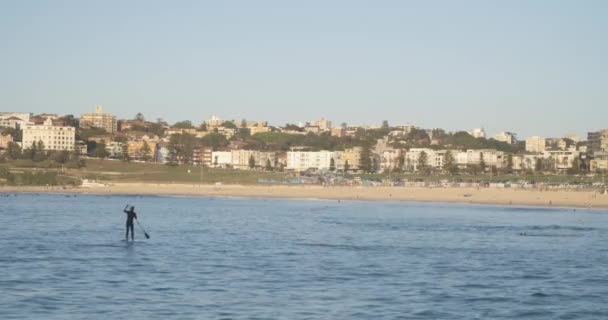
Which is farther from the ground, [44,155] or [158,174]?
[44,155]

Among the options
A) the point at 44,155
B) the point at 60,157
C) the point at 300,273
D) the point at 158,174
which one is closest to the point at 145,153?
the point at 44,155

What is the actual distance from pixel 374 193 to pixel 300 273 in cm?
8348

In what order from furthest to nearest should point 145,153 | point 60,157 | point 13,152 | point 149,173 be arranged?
point 145,153
point 13,152
point 60,157
point 149,173

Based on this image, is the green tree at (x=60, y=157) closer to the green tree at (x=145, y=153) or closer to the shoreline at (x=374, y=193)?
the green tree at (x=145, y=153)

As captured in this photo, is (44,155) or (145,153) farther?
(145,153)

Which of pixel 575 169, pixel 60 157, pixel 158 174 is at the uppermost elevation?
pixel 60 157

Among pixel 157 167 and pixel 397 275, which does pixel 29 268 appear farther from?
pixel 157 167

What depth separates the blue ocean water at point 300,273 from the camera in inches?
851

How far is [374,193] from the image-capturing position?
11088 cm

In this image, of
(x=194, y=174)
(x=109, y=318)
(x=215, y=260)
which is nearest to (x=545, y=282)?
(x=215, y=260)

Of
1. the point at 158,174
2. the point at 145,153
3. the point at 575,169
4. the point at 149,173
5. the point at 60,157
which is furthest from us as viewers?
the point at 575,169

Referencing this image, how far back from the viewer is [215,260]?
3112cm

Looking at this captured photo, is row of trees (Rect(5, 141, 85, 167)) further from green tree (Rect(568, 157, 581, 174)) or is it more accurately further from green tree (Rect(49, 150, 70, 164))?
green tree (Rect(568, 157, 581, 174))

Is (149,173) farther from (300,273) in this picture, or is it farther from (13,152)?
(300,273)
